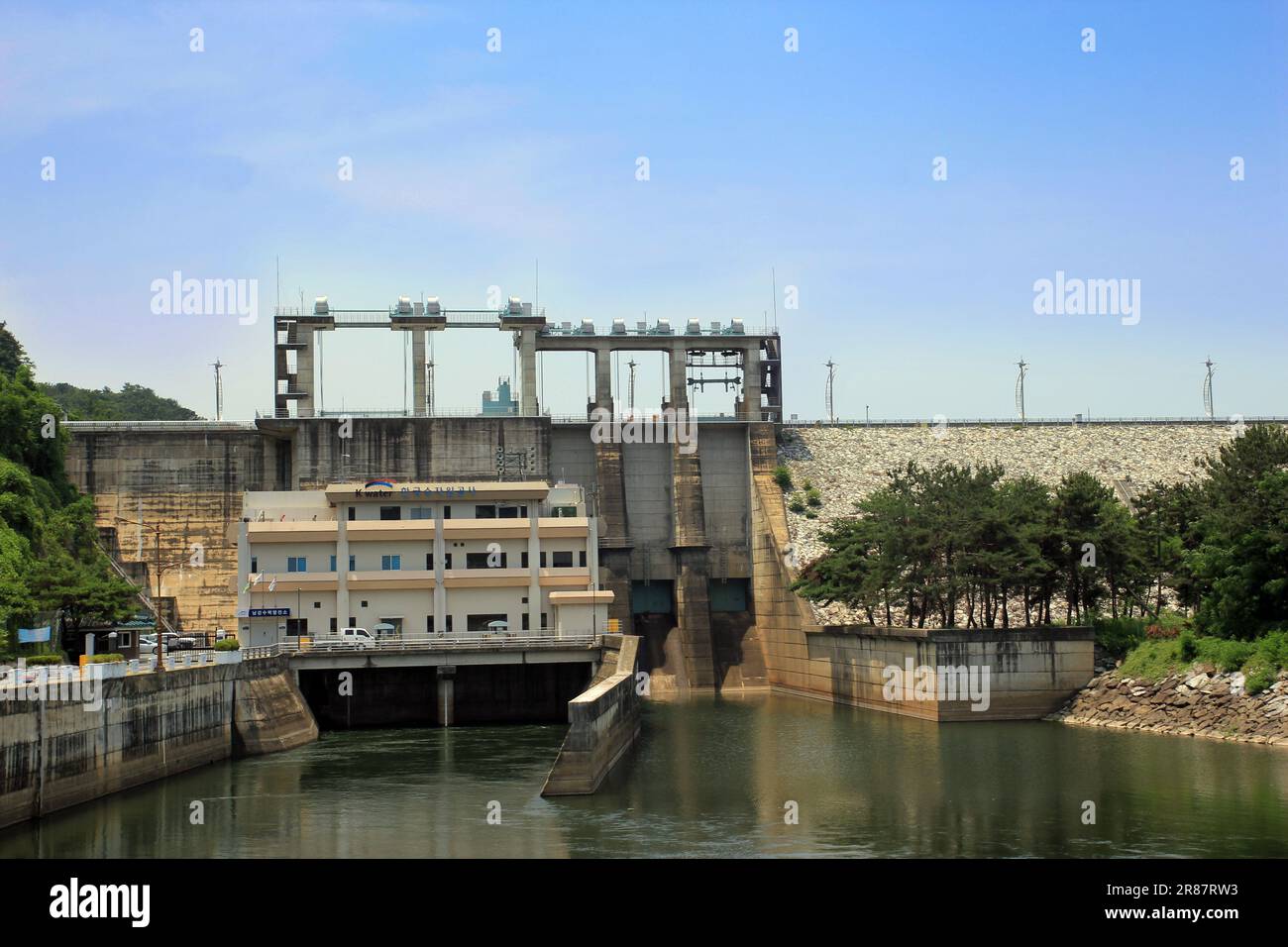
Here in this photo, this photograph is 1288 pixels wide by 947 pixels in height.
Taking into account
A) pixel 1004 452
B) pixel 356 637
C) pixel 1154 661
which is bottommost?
pixel 1154 661

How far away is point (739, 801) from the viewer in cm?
4784

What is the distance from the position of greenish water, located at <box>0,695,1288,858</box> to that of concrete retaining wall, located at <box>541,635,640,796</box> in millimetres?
826

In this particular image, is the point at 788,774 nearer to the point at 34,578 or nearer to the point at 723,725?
the point at 723,725

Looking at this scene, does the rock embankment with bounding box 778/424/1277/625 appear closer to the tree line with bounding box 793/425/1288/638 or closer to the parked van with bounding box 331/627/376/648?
the tree line with bounding box 793/425/1288/638

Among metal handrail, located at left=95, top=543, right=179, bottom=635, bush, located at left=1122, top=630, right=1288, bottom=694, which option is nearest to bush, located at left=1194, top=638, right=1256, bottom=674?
bush, located at left=1122, top=630, right=1288, bottom=694

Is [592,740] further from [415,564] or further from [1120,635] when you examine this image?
[415,564]

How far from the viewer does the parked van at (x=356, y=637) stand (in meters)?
73.9

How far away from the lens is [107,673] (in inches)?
1927

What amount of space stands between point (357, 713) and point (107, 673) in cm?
2620

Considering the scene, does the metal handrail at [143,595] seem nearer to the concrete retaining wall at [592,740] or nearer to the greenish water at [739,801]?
the greenish water at [739,801]

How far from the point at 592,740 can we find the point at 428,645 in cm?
2481

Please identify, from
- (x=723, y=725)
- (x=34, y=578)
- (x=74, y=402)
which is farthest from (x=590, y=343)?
(x=74, y=402)

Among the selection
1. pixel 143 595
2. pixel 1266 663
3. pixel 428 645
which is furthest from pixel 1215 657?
pixel 143 595
